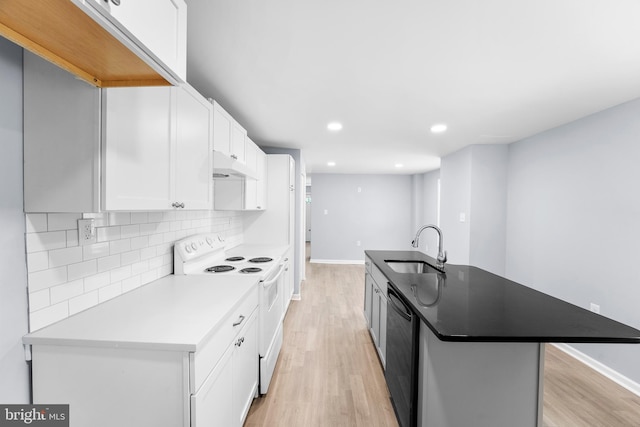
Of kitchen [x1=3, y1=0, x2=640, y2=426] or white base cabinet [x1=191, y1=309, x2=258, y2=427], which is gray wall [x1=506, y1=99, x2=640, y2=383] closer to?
kitchen [x1=3, y1=0, x2=640, y2=426]

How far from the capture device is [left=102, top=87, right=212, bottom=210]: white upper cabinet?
1.03 meters

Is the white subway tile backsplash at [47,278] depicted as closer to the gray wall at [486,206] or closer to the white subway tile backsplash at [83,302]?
the white subway tile backsplash at [83,302]

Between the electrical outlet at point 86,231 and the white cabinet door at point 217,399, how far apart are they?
2.81 feet

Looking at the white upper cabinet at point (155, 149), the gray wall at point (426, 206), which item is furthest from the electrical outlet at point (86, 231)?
the gray wall at point (426, 206)

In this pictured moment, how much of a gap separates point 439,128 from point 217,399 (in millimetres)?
3282

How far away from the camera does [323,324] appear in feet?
10.9

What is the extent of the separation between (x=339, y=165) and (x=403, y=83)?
12.2ft

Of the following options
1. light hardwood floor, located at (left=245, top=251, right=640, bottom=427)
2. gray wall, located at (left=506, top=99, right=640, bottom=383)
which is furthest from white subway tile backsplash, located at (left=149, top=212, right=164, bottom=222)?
gray wall, located at (left=506, top=99, right=640, bottom=383)

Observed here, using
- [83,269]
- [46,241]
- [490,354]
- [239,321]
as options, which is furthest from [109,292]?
[490,354]

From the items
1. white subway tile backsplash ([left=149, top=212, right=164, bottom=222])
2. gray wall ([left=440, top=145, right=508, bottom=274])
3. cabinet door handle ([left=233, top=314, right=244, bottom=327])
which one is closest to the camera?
cabinet door handle ([left=233, top=314, right=244, bottom=327])

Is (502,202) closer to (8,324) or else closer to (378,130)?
(378,130)

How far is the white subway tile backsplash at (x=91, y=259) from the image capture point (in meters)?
1.06

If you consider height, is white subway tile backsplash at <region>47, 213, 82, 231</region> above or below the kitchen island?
above

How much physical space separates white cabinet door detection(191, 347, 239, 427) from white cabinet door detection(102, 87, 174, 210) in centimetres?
80
